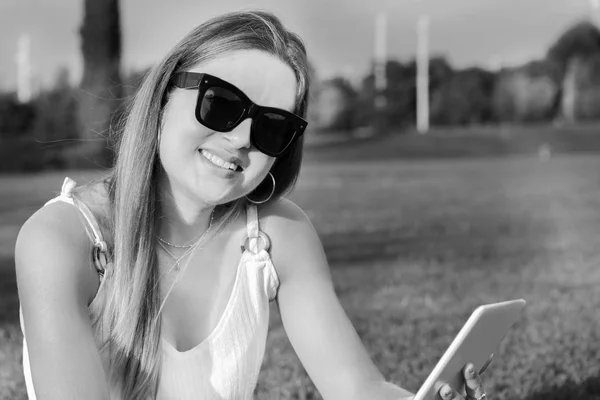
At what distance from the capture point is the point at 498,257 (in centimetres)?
582

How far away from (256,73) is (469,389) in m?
0.76

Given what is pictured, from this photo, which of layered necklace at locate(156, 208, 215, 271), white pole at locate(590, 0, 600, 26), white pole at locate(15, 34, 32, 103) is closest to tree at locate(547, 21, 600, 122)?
white pole at locate(590, 0, 600, 26)

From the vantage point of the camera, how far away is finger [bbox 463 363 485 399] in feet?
5.48

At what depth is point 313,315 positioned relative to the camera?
2.01 metres

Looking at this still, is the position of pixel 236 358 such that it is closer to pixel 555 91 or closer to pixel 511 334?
pixel 511 334

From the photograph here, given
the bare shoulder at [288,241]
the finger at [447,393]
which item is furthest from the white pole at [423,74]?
the finger at [447,393]

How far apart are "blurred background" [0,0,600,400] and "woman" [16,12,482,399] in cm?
24

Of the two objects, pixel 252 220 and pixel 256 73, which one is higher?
pixel 256 73

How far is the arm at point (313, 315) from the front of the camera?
1978 millimetres

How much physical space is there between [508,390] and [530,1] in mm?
14806

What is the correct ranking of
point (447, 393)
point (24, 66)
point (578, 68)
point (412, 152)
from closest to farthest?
1. point (447, 393)
2. point (24, 66)
3. point (412, 152)
4. point (578, 68)

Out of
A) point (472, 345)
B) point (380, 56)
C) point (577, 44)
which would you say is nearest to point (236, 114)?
point (472, 345)

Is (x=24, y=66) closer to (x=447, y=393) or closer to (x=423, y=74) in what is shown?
(x=423, y=74)

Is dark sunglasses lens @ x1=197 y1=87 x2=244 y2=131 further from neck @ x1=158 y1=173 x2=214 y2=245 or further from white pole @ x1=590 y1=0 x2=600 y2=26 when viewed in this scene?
white pole @ x1=590 y1=0 x2=600 y2=26
